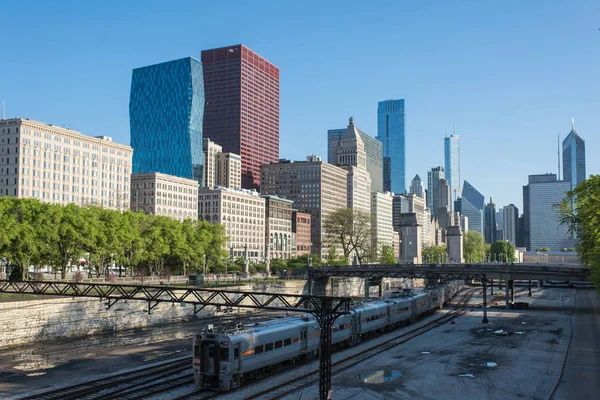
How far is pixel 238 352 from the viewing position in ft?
130

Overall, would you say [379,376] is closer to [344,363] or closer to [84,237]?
[344,363]

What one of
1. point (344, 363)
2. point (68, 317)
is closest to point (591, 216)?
point (344, 363)

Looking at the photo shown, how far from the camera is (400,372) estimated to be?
46.2 m

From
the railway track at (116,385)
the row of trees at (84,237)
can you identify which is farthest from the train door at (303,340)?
the row of trees at (84,237)

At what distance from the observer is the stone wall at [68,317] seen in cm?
6166

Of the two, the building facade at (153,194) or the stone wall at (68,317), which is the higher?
the building facade at (153,194)

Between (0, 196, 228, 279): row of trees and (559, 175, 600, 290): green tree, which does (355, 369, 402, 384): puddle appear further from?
(0, 196, 228, 279): row of trees

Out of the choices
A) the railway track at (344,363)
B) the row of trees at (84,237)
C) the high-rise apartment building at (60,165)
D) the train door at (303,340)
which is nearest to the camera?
the railway track at (344,363)

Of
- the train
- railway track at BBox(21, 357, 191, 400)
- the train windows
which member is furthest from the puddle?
railway track at BBox(21, 357, 191, 400)

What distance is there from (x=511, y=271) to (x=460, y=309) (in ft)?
36.8

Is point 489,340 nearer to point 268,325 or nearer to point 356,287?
point 268,325

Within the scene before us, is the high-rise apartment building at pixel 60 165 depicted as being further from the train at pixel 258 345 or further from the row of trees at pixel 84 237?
the train at pixel 258 345

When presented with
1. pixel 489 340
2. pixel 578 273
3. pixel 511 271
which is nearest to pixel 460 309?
pixel 511 271

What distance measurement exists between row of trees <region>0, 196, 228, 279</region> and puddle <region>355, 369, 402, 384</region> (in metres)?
54.0
